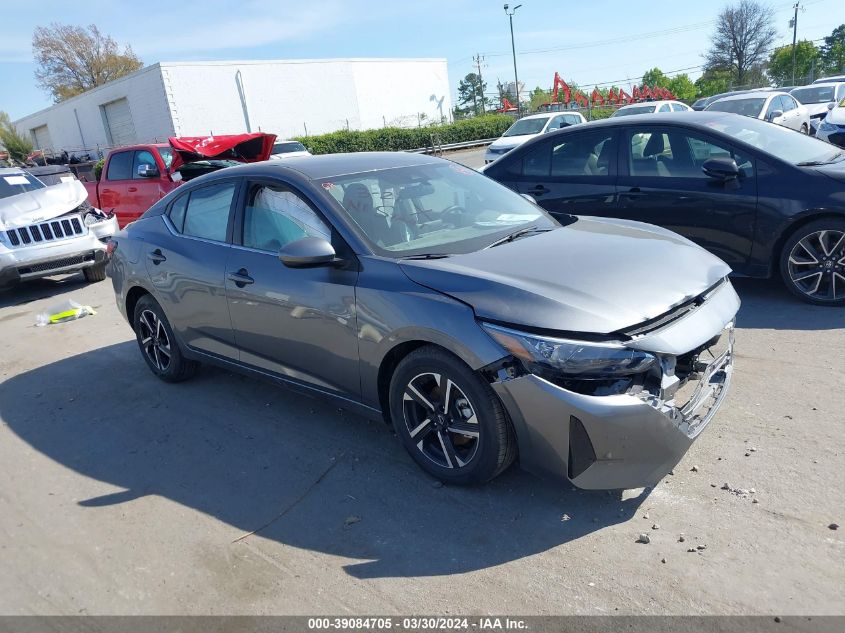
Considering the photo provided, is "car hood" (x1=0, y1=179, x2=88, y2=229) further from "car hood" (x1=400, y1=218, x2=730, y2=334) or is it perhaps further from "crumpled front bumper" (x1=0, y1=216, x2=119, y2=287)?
"car hood" (x1=400, y1=218, x2=730, y2=334)

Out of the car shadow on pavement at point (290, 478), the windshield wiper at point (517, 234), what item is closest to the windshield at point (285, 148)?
the car shadow on pavement at point (290, 478)

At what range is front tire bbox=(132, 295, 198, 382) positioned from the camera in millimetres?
5312

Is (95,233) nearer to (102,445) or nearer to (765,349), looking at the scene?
(102,445)

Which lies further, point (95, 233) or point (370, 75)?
point (370, 75)

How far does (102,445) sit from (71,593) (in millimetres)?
1598

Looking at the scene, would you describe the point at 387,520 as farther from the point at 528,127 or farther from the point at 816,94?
the point at 816,94

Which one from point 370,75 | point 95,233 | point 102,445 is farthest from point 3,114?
point 102,445

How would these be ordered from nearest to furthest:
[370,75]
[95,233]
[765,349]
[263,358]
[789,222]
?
[263,358] → [765,349] → [789,222] → [95,233] → [370,75]

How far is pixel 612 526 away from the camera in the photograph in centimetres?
306

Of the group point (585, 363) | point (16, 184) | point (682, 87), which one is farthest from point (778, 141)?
point (682, 87)

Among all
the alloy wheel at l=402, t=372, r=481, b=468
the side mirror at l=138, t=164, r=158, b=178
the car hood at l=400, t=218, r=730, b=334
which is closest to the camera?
the car hood at l=400, t=218, r=730, b=334

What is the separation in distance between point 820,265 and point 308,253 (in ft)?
14.5

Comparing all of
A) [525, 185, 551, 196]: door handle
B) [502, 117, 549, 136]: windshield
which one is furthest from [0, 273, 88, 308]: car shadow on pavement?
[502, 117, 549, 136]: windshield

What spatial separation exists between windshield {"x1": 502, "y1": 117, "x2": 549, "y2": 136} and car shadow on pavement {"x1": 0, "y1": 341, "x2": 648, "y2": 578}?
1690 centimetres
